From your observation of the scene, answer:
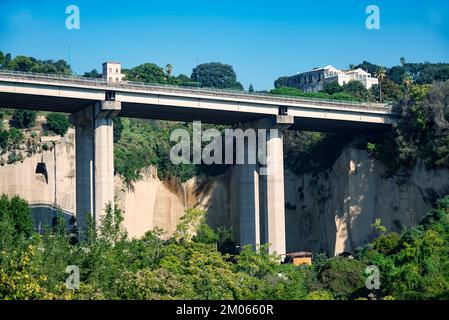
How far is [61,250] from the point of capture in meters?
55.0

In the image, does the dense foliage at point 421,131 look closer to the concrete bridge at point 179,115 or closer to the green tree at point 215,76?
the concrete bridge at point 179,115

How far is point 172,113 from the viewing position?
83.8m

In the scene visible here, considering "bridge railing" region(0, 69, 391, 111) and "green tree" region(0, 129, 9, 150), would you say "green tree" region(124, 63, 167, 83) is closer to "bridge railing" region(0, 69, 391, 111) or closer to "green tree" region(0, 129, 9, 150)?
"green tree" region(0, 129, 9, 150)

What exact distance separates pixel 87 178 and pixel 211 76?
89992 mm

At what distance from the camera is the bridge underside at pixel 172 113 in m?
76.1

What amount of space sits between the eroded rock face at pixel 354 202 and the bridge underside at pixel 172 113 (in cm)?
379

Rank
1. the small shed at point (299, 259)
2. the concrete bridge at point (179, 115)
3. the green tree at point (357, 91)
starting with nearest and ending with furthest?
the concrete bridge at point (179, 115) < the small shed at point (299, 259) < the green tree at point (357, 91)

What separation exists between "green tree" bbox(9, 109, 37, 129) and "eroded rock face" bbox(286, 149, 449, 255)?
28429 mm

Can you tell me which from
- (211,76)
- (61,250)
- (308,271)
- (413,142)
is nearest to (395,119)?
(413,142)

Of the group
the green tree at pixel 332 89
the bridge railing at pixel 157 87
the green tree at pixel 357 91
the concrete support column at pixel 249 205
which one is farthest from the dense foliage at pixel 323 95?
the concrete support column at pixel 249 205

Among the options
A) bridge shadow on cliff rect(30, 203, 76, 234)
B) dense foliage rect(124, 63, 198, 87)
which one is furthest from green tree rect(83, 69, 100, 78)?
bridge shadow on cliff rect(30, 203, 76, 234)

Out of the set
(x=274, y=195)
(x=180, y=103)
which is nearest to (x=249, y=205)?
(x=274, y=195)

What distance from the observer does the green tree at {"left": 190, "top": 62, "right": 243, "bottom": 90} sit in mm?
164125

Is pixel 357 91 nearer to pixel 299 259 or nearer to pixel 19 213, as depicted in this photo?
pixel 299 259
